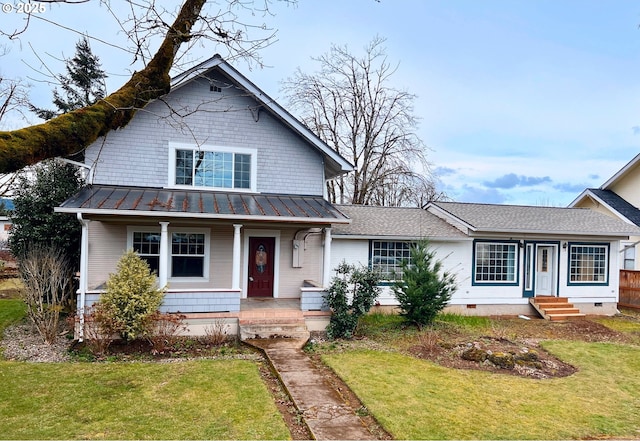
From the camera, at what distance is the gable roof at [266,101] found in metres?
12.5

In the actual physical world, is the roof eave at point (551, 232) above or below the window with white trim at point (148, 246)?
above

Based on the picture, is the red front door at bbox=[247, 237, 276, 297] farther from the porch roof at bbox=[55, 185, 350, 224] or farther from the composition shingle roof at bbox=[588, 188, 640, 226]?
the composition shingle roof at bbox=[588, 188, 640, 226]

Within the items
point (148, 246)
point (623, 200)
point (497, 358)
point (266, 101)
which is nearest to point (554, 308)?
point (497, 358)

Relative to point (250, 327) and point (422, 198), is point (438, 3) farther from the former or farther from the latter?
point (422, 198)


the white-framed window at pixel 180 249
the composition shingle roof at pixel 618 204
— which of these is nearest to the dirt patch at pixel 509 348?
the white-framed window at pixel 180 249

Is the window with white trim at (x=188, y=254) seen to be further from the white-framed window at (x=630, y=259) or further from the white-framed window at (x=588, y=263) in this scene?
the white-framed window at (x=630, y=259)

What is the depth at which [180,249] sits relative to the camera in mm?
13406

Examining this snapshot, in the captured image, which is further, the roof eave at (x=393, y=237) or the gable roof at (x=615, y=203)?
the gable roof at (x=615, y=203)

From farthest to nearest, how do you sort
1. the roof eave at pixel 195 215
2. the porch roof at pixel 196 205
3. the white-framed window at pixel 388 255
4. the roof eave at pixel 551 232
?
the roof eave at pixel 551 232 < the white-framed window at pixel 388 255 < the porch roof at pixel 196 205 < the roof eave at pixel 195 215

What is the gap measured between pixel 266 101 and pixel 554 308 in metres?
13.0

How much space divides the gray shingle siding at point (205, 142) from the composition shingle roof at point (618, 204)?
16.1m

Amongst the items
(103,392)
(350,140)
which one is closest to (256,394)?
(103,392)

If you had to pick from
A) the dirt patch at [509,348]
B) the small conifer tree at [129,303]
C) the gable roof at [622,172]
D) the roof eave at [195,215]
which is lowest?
the dirt patch at [509,348]

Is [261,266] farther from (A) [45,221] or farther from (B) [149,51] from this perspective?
(B) [149,51]
